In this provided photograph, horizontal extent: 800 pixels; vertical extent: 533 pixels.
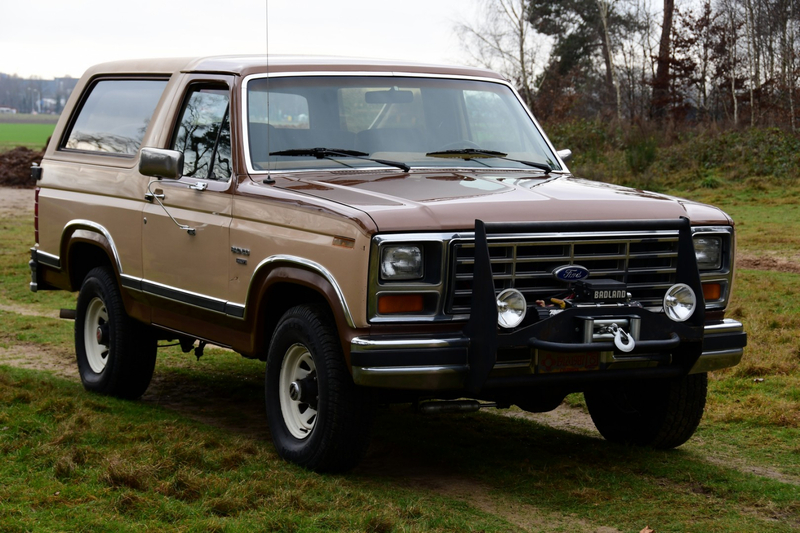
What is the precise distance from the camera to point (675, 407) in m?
5.95

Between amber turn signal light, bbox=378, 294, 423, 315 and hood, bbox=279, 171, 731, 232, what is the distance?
0.31 metres

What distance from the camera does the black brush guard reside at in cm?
478

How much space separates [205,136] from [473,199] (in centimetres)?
212

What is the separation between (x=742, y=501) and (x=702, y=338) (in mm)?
789

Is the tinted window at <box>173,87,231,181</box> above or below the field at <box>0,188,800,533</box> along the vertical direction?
above

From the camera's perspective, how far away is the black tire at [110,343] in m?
7.30

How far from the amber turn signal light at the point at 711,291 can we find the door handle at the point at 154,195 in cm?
323

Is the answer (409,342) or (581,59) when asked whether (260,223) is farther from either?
(581,59)

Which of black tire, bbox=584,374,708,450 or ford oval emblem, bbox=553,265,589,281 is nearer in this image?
ford oval emblem, bbox=553,265,589,281

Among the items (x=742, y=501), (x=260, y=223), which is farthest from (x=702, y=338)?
(x=260, y=223)

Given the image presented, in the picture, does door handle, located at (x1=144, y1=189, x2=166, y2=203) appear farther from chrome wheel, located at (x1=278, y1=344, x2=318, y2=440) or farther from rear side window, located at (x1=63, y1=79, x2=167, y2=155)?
chrome wheel, located at (x1=278, y1=344, x2=318, y2=440)

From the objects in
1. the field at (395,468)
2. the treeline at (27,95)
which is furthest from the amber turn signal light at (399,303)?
the treeline at (27,95)

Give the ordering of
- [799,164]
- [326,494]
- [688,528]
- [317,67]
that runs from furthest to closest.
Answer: [799,164]
[317,67]
[326,494]
[688,528]

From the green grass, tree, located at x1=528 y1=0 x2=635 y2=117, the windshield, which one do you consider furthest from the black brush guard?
the green grass
